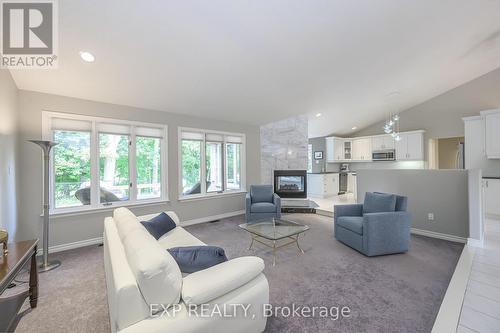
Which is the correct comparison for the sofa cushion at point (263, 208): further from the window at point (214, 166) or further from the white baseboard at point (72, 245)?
the white baseboard at point (72, 245)

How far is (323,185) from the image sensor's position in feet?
24.4

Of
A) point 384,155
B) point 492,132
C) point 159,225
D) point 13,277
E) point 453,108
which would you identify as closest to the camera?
point 13,277

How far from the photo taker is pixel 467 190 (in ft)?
11.3

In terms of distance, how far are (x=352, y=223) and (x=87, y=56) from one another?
437 cm

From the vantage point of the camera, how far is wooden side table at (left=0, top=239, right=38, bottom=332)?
1.43m

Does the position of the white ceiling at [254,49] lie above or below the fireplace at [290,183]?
above

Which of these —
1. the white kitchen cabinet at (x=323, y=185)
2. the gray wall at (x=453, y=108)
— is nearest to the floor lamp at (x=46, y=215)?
the white kitchen cabinet at (x=323, y=185)

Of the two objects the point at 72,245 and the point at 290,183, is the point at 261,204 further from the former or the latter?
the point at 72,245

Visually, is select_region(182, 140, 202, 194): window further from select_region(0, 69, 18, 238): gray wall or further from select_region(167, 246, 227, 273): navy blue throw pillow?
select_region(167, 246, 227, 273): navy blue throw pillow

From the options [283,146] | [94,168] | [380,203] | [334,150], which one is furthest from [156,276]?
[334,150]

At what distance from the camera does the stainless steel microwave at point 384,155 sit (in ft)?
23.4

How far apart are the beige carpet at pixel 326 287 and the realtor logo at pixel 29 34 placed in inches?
106

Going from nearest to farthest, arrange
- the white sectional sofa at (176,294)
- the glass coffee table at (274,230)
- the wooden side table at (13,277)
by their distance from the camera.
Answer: the white sectional sofa at (176,294) < the wooden side table at (13,277) < the glass coffee table at (274,230)

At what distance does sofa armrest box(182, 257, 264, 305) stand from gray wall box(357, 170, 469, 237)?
12.9 feet
